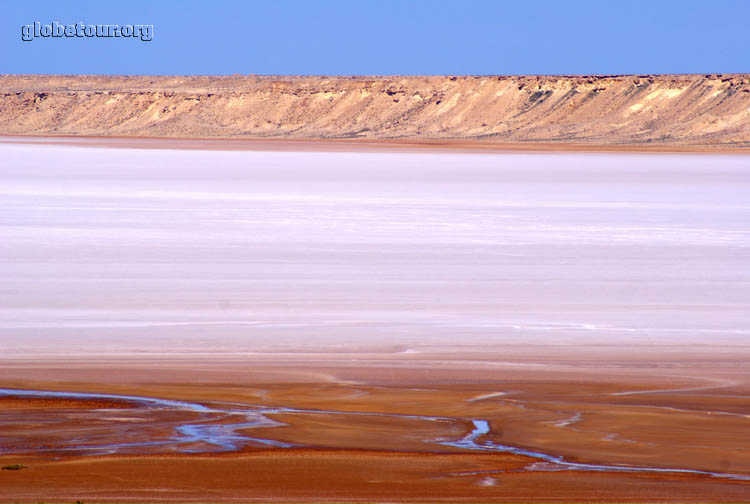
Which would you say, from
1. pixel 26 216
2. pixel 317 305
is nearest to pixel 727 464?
pixel 317 305

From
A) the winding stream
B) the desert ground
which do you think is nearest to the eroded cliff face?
the desert ground

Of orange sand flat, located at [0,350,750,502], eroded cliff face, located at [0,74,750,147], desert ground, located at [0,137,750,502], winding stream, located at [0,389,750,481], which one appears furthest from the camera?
eroded cliff face, located at [0,74,750,147]

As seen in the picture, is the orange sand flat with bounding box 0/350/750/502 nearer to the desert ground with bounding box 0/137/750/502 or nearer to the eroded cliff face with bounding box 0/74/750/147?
the desert ground with bounding box 0/137/750/502

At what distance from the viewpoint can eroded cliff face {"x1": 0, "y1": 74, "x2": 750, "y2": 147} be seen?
309 ft

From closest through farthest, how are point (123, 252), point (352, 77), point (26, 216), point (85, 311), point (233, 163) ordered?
point (85, 311) < point (123, 252) < point (26, 216) < point (233, 163) < point (352, 77)

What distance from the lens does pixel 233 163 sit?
4300 cm

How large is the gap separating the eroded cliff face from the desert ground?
68.6 metres

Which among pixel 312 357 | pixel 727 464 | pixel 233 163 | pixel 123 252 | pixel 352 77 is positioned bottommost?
pixel 727 464

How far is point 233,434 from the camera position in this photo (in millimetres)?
6227

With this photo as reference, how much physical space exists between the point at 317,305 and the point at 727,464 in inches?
209

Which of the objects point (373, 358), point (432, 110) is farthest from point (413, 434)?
point (432, 110)

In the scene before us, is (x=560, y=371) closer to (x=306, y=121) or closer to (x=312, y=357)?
(x=312, y=357)

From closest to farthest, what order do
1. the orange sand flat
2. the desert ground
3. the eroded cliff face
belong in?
the orange sand flat < the desert ground < the eroded cliff face

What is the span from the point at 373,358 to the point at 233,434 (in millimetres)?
2335
